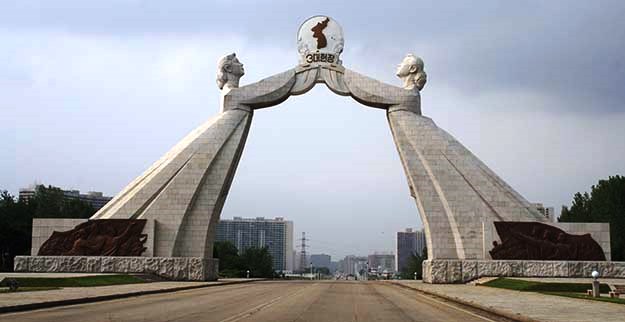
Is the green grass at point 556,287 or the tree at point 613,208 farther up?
the tree at point 613,208

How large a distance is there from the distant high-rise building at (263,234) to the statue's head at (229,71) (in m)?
71.5

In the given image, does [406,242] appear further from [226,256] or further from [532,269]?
[532,269]

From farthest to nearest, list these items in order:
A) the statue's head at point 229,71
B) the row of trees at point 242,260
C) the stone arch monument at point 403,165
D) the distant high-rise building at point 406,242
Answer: the distant high-rise building at point 406,242, the row of trees at point 242,260, the statue's head at point 229,71, the stone arch monument at point 403,165

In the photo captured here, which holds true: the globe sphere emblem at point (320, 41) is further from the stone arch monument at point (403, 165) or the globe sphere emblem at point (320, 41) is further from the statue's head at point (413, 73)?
the statue's head at point (413, 73)

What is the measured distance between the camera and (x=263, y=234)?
101000 mm

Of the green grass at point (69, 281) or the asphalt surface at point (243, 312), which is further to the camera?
the green grass at point (69, 281)

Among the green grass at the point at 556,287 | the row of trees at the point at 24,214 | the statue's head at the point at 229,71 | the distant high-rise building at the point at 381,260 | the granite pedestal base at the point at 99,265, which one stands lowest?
the distant high-rise building at the point at 381,260

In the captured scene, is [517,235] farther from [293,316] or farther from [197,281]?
[293,316]

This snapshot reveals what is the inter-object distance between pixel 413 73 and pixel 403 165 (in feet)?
13.1

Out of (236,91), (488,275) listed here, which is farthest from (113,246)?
(488,275)

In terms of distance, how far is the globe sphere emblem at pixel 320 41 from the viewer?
91.4ft

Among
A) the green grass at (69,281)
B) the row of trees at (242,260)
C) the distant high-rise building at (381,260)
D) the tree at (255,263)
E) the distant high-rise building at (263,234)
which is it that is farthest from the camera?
the distant high-rise building at (381,260)

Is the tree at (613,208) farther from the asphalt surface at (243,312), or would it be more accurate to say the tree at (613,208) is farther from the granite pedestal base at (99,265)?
the asphalt surface at (243,312)

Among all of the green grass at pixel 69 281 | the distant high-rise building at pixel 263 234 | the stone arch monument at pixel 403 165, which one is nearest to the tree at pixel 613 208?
the stone arch monument at pixel 403 165
